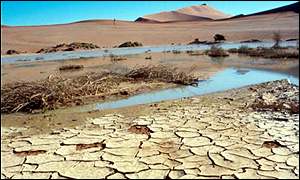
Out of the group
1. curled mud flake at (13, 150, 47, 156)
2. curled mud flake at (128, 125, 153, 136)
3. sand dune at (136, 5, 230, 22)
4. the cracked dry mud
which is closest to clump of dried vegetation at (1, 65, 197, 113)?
the cracked dry mud

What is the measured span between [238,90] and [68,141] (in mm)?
5086

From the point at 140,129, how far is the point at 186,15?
283ft

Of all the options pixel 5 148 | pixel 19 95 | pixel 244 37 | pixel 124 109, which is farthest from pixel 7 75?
pixel 244 37

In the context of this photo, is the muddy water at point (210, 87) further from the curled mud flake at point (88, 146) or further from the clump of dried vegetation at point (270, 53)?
the clump of dried vegetation at point (270, 53)

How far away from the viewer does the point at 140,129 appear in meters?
6.10

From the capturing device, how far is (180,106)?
25.5ft

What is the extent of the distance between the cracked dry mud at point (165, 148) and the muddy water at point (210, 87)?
1.43 m

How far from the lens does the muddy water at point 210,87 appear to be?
8.53 m

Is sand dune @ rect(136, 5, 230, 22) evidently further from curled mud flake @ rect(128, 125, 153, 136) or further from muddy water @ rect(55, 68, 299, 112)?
curled mud flake @ rect(128, 125, 153, 136)

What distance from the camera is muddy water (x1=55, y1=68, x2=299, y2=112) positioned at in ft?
28.0

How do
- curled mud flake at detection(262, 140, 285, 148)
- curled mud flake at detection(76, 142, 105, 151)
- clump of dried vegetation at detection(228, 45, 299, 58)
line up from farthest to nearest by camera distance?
clump of dried vegetation at detection(228, 45, 299, 58)
curled mud flake at detection(76, 142, 105, 151)
curled mud flake at detection(262, 140, 285, 148)

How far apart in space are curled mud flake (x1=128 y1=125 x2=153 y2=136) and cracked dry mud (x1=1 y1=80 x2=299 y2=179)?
1cm

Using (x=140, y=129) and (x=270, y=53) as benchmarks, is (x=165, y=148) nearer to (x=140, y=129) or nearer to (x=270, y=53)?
(x=140, y=129)

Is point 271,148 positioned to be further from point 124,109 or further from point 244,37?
point 244,37
